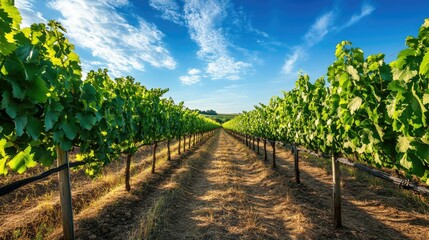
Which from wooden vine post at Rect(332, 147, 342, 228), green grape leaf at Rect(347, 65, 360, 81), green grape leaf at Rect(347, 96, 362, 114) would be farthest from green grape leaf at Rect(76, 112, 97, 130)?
wooden vine post at Rect(332, 147, 342, 228)

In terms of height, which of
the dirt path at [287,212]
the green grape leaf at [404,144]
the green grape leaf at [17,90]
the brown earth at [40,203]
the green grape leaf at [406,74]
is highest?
the green grape leaf at [406,74]

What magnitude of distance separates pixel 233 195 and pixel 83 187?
597 centimetres

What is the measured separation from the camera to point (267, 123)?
1723cm

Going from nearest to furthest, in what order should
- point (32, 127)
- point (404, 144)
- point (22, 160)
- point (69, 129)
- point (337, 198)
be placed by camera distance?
point (32, 127) → point (404, 144) → point (22, 160) → point (69, 129) → point (337, 198)

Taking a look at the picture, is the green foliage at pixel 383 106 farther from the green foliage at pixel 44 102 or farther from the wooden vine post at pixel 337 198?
the green foliage at pixel 44 102

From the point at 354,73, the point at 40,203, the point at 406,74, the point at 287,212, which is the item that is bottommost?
the point at 287,212

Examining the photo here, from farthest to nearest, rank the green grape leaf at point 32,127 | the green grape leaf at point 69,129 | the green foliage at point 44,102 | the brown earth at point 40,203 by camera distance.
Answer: the brown earth at point 40,203 < the green grape leaf at point 69,129 < the green grape leaf at point 32,127 < the green foliage at point 44,102

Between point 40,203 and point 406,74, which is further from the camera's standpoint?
point 40,203

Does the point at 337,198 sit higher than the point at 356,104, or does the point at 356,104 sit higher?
the point at 356,104

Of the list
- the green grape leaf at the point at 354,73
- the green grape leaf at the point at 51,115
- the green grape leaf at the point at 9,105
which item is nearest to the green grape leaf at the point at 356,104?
the green grape leaf at the point at 354,73

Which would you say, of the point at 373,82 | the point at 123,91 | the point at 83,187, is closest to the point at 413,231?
the point at 373,82

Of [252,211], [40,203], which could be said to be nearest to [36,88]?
[252,211]

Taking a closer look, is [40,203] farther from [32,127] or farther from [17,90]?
[17,90]

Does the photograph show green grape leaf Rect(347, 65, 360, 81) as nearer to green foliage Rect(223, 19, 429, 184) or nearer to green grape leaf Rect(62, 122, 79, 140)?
green foliage Rect(223, 19, 429, 184)
